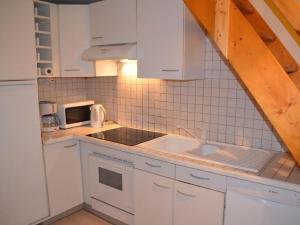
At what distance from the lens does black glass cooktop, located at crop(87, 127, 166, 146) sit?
2.41 meters

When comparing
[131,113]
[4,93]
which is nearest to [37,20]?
[4,93]

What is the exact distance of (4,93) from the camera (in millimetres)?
2082

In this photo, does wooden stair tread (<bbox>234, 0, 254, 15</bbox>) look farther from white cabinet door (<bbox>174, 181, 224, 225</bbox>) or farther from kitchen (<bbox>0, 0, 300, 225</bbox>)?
A: white cabinet door (<bbox>174, 181, 224, 225</bbox>)

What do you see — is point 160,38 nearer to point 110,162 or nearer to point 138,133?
point 138,133

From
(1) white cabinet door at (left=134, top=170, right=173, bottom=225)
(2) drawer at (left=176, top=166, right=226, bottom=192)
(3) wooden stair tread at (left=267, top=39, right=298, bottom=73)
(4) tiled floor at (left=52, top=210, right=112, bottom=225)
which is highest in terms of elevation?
(3) wooden stair tread at (left=267, top=39, right=298, bottom=73)

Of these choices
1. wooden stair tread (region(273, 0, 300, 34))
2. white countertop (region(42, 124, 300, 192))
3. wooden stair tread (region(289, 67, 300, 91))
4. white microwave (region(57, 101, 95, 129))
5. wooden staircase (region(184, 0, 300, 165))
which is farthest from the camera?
white microwave (region(57, 101, 95, 129))

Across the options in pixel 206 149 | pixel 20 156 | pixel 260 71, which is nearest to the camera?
pixel 260 71

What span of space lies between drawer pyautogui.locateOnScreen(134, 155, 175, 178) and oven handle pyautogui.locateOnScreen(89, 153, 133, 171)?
0.12 metres

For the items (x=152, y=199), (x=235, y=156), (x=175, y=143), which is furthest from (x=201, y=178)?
(x=175, y=143)

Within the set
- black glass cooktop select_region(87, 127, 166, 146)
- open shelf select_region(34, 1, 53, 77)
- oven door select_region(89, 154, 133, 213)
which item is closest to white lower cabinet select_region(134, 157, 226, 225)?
oven door select_region(89, 154, 133, 213)

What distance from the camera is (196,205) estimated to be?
1.89 m

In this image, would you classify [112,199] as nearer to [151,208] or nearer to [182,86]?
[151,208]

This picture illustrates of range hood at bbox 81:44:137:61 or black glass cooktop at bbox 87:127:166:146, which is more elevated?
range hood at bbox 81:44:137:61

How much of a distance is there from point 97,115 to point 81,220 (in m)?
1.10
